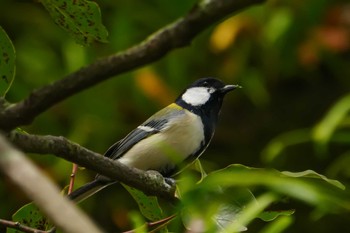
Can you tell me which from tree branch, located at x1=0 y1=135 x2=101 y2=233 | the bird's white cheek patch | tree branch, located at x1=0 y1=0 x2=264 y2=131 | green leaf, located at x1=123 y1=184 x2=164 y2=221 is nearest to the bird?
the bird's white cheek patch

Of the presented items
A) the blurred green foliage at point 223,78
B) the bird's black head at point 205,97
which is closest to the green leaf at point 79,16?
the bird's black head at point 205,97

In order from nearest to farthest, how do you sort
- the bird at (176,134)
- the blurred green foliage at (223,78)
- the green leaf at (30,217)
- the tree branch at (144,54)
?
the tree branch at (144,54) < the green leaf at (30,217) < the bird at (176,134) < the blurred green foliage at (223,78)

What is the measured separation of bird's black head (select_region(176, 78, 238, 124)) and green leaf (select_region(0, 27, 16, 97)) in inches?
30.7

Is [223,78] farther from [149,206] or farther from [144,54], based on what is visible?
[144,54]

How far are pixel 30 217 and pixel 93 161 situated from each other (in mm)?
204

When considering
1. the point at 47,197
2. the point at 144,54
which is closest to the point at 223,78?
the point at 144,54

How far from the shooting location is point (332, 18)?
2307 mm

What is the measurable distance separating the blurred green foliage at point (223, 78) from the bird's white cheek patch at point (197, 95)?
0.51 metres

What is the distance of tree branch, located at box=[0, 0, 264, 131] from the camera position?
0.46 metres

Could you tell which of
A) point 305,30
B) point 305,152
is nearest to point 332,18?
point 305,30

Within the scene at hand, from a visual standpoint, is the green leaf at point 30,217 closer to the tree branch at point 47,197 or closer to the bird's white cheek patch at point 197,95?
the tree branch at point 47,197

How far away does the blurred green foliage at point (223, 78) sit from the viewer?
220cm

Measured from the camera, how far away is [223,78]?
230cm

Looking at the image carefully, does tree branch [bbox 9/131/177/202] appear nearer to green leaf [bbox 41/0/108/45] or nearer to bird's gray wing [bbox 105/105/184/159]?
green leaf [bbox 41/0/108/45]
